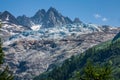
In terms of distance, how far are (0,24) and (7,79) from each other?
18.0ft

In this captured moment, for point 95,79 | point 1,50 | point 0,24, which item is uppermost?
point 0,24

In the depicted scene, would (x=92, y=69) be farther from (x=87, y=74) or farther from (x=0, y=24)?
(x=0, y=24)

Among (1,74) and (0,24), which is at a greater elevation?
(0,24)

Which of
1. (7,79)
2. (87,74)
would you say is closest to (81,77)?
(87,74)

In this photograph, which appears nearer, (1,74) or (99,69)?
(1,74)

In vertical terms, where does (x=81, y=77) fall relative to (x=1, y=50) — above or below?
below

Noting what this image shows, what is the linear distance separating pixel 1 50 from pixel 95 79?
9464 mm

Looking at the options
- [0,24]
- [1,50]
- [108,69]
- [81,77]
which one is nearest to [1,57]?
[1,50]

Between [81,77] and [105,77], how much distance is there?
235 centimetres

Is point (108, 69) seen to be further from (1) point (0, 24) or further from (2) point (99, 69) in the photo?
(1) point (0, 24)

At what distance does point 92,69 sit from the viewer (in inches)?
1545

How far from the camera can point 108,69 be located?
39094 mm

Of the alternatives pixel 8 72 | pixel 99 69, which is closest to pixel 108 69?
pixel 99 69

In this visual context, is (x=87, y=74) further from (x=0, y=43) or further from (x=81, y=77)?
(x=0, y=43)
